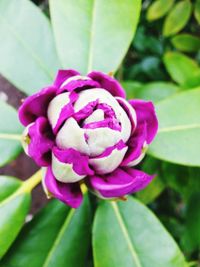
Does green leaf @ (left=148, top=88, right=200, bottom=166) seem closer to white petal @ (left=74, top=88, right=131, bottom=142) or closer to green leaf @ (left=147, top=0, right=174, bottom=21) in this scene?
white petal @ (left=74, top=88, right=131, bottom=142)

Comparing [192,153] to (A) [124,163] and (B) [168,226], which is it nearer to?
(A) [124,163]

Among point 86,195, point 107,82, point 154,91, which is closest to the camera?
point 107,82

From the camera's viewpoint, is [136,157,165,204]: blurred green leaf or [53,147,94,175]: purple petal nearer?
[53,147,94,175]: purple petal

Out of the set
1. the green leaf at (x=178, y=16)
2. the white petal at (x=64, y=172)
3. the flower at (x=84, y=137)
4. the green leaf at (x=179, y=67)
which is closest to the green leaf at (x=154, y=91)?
the green leaf at (x=179, y=67)

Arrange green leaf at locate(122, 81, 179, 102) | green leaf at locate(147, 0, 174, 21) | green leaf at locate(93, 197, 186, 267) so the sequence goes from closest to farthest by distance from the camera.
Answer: green leaf at locate(93, 197, 186, 267) < green leaf at locate(122, 81, 179, 102) < green leaf at locate(147, 0, 174, 21)

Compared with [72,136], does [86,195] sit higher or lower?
Result: lower

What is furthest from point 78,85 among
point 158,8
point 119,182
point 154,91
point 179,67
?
point 158,8

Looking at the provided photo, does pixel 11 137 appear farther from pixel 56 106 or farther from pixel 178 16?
pixel 178 16

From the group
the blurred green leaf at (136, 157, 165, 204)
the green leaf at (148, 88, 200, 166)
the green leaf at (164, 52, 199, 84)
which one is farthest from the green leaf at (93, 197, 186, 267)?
the green leaf at (164, 52, 199, 84)
